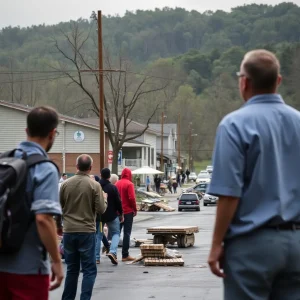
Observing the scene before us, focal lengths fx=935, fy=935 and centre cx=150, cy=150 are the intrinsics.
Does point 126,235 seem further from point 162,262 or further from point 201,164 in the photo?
point 201,164

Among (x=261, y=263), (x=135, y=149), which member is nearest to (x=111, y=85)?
(x=135, y=149)

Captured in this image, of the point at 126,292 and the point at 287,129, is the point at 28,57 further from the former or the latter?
the point at 287,129

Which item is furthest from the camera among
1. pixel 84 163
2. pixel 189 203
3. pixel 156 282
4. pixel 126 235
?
pixel 189 203

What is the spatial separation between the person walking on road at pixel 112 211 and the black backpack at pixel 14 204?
11173 mm

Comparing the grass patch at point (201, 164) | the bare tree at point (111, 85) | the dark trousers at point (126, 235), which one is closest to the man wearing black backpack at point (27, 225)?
the dark trousers at point (126, 235)

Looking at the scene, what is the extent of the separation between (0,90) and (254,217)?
89879 mm

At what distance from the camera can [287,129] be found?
547 cm

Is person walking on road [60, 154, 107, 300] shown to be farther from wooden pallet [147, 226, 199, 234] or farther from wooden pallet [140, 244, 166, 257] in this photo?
wooden pallet [147, 226, 199, 234]

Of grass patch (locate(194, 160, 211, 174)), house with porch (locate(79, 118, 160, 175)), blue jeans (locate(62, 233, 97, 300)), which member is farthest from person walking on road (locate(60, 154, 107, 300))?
grass patch (locate(194, 160, 211, 174))

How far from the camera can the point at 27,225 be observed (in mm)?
5957

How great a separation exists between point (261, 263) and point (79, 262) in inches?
258

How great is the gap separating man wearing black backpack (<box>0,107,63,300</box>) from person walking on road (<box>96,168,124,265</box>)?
36.4 ft

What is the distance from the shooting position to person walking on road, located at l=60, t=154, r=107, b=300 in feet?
37.4

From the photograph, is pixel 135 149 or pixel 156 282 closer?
pixel 156 282
